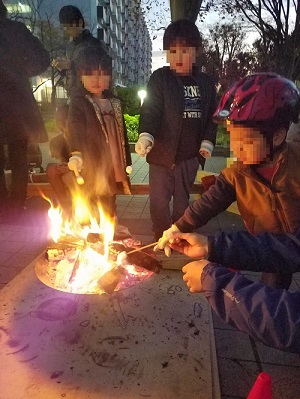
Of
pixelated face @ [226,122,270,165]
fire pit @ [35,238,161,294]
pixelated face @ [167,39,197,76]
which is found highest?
pixelated face @ [167,39,197,76]

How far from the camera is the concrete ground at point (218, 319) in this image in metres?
2.60

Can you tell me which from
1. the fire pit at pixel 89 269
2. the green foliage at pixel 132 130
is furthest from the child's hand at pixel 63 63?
the green foliage at pixel 132 130

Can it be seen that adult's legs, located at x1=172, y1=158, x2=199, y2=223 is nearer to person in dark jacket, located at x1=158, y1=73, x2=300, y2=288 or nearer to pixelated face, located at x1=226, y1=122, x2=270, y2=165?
person in dark jacket, located at x1=158, y1=73, x2=300, y2=288

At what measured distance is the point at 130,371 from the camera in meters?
2.22

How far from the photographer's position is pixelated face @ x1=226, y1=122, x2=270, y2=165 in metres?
2.47

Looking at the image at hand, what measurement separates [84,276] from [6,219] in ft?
9.36

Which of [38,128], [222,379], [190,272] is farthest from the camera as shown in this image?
[38,128]

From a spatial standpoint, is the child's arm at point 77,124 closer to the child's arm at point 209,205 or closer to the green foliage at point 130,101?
the child's arm at point 209,205

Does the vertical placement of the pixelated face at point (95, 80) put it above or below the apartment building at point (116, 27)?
below

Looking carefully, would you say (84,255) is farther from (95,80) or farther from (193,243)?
(95,80)

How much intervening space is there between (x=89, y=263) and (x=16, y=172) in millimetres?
2679

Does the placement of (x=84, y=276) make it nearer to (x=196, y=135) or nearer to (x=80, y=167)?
(x=80, y=167)

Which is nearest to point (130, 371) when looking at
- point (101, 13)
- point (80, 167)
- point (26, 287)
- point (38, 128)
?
point (26, 287)

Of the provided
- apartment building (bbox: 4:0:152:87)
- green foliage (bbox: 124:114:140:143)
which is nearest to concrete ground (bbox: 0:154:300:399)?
green foliage (bbox: 124:114:140:143)
